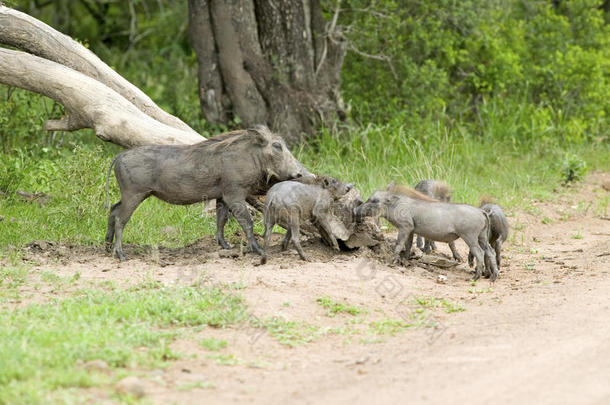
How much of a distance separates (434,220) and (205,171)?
200 cm

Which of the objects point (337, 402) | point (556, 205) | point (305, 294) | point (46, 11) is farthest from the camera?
point (46, 11)

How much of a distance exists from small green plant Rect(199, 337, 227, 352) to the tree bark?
338cm

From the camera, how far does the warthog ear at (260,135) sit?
23.5ft

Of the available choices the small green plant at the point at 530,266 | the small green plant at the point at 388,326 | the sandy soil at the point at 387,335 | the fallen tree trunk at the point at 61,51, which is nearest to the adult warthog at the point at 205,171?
the sandy soil at the point at 387,335

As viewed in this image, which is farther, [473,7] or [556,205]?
[473,7]

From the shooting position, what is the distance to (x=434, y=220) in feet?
23.3

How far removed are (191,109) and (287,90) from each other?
183 centimetres

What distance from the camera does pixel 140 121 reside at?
8141 millimetres

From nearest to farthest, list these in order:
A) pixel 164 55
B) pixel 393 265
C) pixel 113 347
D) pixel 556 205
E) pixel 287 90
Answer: pixel 113 347 → pixel 393 265 → pixel 556 205 → pixel 287 90 → pixel 164 55

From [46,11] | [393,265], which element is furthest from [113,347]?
[46,11]

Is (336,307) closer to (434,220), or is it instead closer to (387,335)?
(387,335)

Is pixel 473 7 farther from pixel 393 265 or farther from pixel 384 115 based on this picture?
pixel 393 265

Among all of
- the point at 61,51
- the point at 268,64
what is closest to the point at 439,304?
the point at 61,51

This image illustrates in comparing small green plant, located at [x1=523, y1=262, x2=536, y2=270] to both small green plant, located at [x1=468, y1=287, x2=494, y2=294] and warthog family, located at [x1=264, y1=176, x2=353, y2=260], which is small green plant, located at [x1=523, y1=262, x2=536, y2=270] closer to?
small green plant, located at [x1=468, y1=287, x2=494, y2=294]
